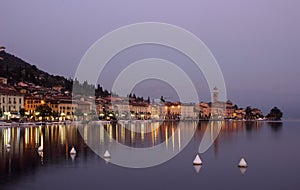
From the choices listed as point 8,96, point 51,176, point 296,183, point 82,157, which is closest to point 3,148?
point 82,157

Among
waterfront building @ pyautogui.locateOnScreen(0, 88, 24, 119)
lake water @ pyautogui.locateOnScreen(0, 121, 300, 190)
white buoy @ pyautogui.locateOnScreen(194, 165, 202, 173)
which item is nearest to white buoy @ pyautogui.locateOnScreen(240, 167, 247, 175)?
lake water @ pyautogui.locateOnScreen(0, 121, 300, 190)

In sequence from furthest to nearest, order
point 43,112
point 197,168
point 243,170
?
point 43,112
point 197,168
point 243,170

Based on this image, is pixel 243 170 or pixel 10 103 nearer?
pixel 243 170

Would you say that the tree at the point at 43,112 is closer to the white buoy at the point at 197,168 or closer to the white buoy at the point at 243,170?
the white buoy at the point at 197,168

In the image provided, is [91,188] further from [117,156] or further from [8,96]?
[8,96]

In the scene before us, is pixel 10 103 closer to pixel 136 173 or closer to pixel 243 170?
pixel 136 173

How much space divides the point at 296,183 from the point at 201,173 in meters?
4.35

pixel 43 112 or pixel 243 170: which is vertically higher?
pixel 43 112

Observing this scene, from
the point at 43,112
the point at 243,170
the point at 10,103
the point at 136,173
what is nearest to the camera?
the point at 136,173

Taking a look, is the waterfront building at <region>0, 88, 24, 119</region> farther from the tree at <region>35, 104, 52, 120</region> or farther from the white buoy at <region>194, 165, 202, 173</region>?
the white buoy at <region>194, 165, 202, 173</region>

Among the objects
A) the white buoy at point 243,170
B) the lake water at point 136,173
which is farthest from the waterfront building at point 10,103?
the white buoy at point 243,170

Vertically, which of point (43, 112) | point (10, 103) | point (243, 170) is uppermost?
point (10, 103)

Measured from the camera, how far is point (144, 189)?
15.3 m

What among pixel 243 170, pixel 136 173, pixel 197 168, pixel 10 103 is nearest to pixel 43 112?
pixel 10 103
